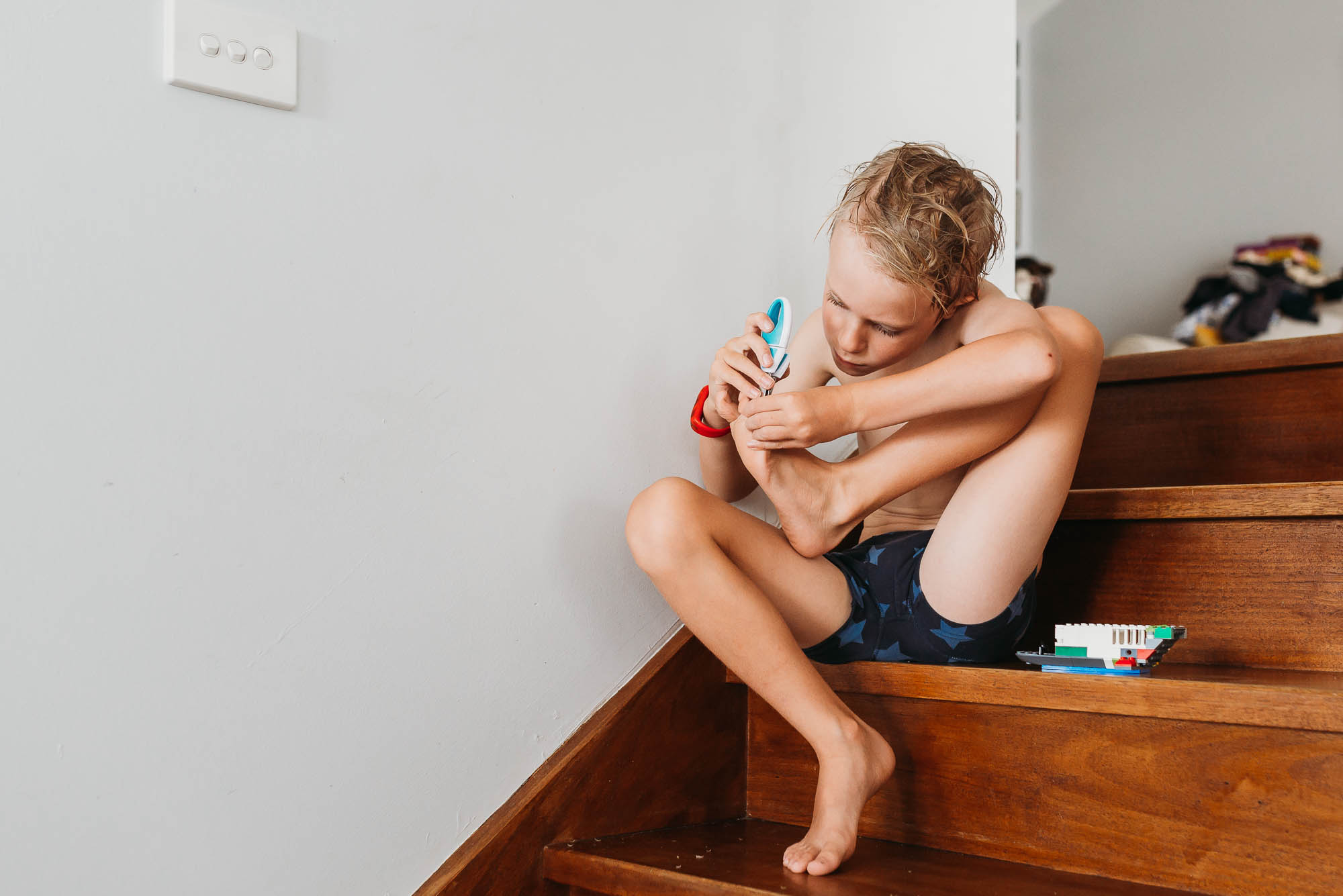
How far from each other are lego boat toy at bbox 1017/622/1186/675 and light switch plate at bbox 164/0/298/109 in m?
0.74

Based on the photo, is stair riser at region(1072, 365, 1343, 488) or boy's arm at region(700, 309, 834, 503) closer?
boy's arm at region(700, 309, 834, 503)

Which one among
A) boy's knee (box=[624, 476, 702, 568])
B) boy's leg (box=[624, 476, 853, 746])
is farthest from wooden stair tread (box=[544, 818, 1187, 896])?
boy's knee (box=[624, 476, 702, 568])

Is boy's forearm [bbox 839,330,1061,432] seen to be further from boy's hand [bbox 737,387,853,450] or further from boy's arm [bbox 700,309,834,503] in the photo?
boy's arm [bbox 700,309,834,503]

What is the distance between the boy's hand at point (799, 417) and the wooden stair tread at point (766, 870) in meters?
0.32

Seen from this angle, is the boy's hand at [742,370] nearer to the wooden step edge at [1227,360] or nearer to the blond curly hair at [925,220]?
the blond curly hair at [925,220]

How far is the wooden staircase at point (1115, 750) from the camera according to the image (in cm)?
66

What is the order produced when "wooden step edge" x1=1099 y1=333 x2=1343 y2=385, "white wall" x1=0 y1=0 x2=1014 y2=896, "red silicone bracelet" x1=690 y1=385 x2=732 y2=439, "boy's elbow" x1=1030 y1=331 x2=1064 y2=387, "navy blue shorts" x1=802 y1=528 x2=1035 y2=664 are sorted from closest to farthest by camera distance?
1. "white wall" x1=0 y1=0 x2=1014 y2=896
2. "boy's elbow" x1=1030 y1=331 x2=1064 y2=387
3. "navy blue shorts" x1=802 y1=528 x2=1035 y2=664
4. "red silicone bracelet" x1=690 y1=385 x2=732 y2=439
5. "wooden step edge" x1=1099 y1=333 x2=1343 y2=385

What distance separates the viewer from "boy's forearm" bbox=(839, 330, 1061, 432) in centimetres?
74

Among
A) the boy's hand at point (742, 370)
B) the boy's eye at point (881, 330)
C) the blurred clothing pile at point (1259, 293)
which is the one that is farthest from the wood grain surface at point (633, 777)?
the blurred clothing pile at point (1259, 293)

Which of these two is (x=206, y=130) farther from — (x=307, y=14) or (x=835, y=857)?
(x=835, y=857)

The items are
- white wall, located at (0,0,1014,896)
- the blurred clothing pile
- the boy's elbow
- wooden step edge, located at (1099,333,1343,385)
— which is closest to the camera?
white wall, located at (0,0,1014,896)

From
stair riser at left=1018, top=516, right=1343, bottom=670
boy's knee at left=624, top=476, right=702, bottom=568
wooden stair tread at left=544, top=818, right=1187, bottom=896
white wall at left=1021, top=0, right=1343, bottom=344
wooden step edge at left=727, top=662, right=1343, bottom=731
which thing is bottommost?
wooden stair tread at left=544, top=818, right=1187, bottom=896

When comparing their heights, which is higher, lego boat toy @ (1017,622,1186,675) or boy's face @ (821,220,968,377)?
boy's face @ (821,220,968,377)

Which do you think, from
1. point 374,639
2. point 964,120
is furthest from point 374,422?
point 964,120
